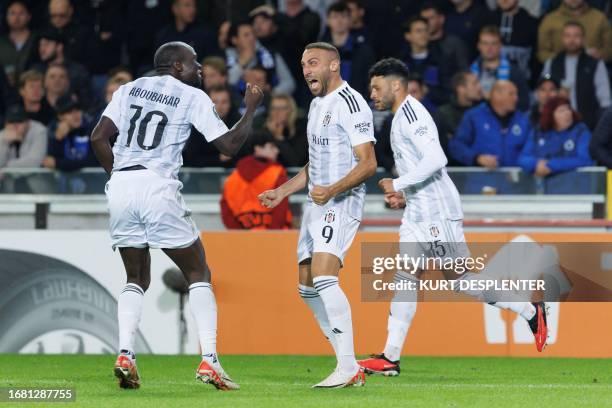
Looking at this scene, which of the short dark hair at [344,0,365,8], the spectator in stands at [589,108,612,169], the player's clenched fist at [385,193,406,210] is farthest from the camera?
the short dark hair at [344,0,365,8]

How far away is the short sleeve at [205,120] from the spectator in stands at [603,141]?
4943mm

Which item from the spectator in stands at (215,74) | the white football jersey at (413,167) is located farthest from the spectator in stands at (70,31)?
the white football jersey at (413,167)

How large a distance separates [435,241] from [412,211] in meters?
0.27

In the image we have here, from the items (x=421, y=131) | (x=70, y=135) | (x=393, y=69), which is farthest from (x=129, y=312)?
(x=70, y=135)

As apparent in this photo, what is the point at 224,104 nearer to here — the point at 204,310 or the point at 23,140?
the point at 23,140

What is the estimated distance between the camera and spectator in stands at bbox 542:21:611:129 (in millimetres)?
14008

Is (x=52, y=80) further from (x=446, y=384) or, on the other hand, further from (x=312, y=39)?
(x=446, y=384)

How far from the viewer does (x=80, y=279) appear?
38.1ft

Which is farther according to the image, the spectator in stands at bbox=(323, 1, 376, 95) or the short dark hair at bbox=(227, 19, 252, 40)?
the short dark hair at bbox=(227, 19, 252, 40)

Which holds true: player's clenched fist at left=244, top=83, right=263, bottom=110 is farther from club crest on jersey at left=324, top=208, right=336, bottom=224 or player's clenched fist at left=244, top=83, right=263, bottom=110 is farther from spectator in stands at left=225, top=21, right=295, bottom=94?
spectator in stands at left=225, top=21, right=295, bottom=94

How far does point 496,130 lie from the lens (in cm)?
1286

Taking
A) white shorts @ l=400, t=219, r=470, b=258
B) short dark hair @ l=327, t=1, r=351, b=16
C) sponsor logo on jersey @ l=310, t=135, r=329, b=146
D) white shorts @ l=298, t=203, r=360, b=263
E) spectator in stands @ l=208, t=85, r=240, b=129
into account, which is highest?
short dark hair @ l=327, t=1, r=351, b=16

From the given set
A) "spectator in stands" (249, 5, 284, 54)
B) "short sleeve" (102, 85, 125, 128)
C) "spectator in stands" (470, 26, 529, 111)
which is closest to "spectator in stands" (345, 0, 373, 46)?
"spectator in stands" (249, 5, 284, 54)

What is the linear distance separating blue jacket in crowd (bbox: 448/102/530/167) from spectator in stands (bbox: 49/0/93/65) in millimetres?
4898
